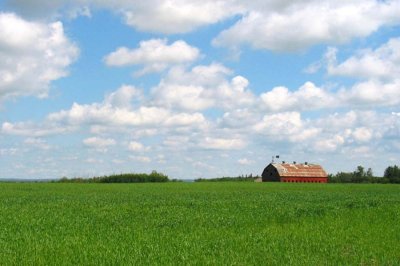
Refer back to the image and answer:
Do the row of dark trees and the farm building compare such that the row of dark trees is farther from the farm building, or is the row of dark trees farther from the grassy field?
the grassy field

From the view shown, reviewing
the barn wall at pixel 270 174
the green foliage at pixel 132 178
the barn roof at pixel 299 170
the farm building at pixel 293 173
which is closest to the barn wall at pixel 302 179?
the farm building at pixel 293 173

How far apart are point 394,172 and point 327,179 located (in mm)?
17169

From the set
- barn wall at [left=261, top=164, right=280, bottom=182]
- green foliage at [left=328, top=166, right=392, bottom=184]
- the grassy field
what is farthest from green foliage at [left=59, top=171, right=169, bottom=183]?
the grassy field

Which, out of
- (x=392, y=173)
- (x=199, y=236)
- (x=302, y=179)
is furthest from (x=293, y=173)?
(x=199, y=236)

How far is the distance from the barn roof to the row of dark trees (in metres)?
6.13

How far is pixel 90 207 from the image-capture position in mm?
28828

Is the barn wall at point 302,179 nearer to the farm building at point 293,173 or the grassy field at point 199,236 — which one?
the farm building at point 293,173

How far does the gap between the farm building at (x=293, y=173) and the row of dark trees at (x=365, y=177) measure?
6.08 meters

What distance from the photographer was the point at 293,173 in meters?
125

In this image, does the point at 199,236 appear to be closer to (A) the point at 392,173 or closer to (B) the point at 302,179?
(B) the point at 302,179

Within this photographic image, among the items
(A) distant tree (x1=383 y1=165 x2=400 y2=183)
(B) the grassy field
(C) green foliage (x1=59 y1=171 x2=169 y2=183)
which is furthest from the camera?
(A) distant tree (x1=383 y1=165 x2=400 y2=183)

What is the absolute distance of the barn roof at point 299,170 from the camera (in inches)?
4872

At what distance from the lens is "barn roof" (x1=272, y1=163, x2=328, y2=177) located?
123750mm

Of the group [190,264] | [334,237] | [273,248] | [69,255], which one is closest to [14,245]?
[69,255]
